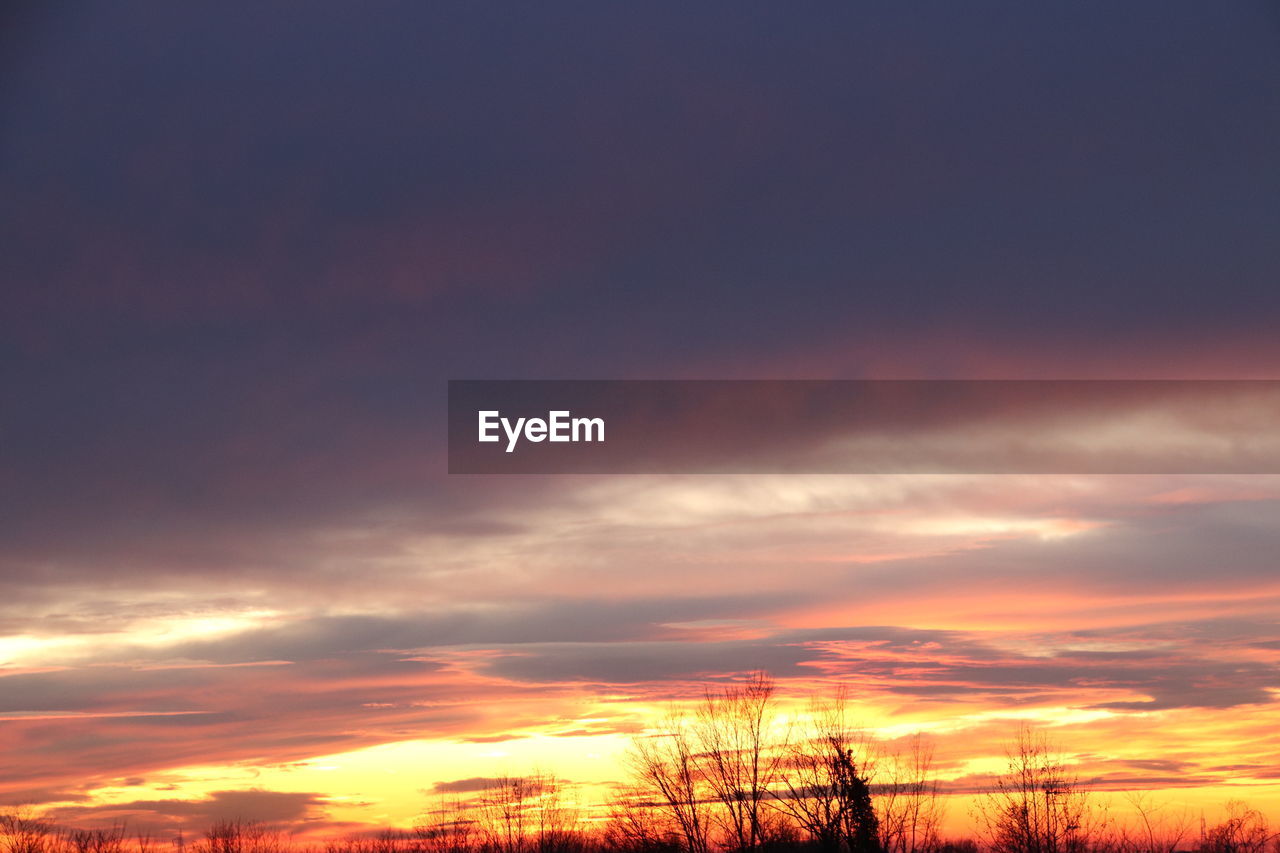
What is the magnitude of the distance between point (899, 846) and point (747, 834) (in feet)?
25.4

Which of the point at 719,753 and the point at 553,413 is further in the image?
the point at 719,753

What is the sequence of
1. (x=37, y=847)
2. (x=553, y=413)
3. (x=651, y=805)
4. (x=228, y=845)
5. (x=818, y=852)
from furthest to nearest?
(x=228, y=845), (x=37, y=847), (x=651, y=805), (x=818, y=852), (x=553, y=413)

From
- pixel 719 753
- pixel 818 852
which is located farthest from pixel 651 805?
pixel 818 852

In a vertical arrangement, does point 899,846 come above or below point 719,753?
below

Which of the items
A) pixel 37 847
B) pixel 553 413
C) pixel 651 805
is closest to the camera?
pixel 553 413

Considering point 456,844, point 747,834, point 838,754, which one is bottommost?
point 456,844

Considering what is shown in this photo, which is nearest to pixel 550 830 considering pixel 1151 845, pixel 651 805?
pixel 651 805

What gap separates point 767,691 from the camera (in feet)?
194

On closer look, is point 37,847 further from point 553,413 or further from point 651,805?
point 553,413

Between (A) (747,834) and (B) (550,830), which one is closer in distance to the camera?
(A) (747,834)

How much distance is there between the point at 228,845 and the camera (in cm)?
8294

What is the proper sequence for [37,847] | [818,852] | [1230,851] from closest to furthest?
[818,852] < [1230,851] < [37,847]

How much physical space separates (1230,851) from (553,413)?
5763 cm

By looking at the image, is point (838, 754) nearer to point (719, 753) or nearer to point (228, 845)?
point (719, 753)
